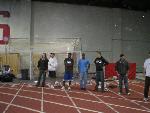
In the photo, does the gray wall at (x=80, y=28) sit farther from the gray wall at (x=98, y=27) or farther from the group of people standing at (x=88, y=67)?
the group of people standing at (x=88, y=67)

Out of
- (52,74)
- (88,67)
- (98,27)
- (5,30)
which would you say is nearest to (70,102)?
(88,67)

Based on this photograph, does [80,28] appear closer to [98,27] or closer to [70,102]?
[98,27]

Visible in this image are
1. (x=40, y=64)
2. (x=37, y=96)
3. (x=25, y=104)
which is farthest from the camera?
(x=40, y=64)

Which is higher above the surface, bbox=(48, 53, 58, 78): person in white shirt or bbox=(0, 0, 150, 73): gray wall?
bbox=(0, 0, 150, 73): gray wall

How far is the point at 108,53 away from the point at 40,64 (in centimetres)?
1037

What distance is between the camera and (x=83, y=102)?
1170cm

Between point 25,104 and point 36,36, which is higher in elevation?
point 36,36

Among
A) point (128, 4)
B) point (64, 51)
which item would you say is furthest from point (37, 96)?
point (128, 4)

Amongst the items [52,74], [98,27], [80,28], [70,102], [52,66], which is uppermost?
[98,27]

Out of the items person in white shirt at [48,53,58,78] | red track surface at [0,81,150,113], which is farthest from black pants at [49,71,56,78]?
red track surface at [0,81,150,113]

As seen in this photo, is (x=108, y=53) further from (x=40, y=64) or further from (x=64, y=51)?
(x=40, y=64)

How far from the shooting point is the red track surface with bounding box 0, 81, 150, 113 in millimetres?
10195

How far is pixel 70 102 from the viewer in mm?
11672

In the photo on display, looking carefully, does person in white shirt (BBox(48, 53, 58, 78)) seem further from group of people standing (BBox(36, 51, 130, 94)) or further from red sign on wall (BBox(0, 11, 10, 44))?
group of people standing (BBox(36, 51, 130, 94))
